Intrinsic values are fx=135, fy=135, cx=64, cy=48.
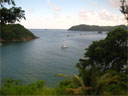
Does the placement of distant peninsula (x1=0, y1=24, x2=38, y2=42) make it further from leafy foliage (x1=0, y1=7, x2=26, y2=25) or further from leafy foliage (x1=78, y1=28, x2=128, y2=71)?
leafy foliage (x1=0, y1=7, x2=26, y2=25)

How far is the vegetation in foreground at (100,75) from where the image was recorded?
483cm

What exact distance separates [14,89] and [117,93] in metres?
3.90

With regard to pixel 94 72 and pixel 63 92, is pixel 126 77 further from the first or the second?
pixel 63 92

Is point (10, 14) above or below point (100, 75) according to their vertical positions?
above

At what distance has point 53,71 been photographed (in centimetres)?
2334

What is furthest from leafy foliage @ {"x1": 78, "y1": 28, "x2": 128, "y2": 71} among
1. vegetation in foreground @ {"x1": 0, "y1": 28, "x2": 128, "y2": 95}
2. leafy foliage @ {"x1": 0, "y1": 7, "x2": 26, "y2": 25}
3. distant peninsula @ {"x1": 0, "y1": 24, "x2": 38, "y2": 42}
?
distant peninsula @ {"x1": 0, "y1": 24, "x2": 38, "y2": 42}

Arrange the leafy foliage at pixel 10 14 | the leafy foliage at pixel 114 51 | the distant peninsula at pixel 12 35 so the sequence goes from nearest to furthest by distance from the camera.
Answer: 1. the leafy foliage at pixel 10 14
2. the leafy foliage at pixel 114 51
3. the distant peninsula at pixel 12 35

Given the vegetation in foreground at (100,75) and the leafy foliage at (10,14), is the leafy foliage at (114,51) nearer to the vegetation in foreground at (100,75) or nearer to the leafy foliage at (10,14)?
the vegetation in foreground at (100,75)

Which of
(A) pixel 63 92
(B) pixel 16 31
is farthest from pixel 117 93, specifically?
(B) pixel 16 31

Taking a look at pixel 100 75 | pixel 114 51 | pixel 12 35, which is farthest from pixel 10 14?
pixel 12 35

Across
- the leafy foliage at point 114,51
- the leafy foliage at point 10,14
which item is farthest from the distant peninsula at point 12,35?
the leafy foliage at point 10,14

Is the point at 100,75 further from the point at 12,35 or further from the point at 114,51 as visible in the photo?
the point at 12,35

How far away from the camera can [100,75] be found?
22.9 feet

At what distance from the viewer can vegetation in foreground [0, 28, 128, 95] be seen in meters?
4.83
